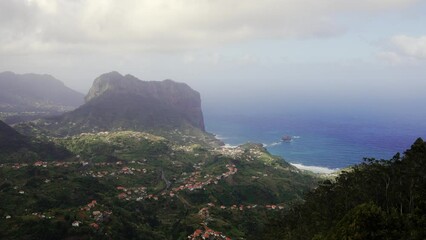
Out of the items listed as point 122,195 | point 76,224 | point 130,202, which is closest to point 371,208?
point 76,224

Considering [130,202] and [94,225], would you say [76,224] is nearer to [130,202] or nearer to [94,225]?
[94,225]

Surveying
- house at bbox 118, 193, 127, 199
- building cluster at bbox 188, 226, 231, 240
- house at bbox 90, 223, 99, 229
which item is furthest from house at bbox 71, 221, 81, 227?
house at bbox 118, 193, 127, 199

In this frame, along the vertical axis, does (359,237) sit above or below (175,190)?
above

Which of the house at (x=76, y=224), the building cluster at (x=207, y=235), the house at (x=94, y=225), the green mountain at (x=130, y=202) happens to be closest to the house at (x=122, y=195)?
the green mountain at (x=130, y=202)

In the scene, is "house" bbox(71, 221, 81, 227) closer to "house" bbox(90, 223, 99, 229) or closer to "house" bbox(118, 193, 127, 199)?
"house" bbox(90, 223, 99, 229)

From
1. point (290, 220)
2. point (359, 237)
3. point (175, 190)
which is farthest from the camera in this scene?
point (175, 190)

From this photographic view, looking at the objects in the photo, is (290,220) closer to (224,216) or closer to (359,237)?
(359,237)

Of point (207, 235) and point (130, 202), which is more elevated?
point (207, 235)

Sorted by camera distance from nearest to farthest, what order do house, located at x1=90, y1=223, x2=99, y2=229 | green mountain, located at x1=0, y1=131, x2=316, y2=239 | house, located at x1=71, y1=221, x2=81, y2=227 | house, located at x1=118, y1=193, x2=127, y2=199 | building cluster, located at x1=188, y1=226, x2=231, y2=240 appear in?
house, located at x1=71, y1=221, x2=81, y2=227, green mountain, located at x1=0, y1=131, x2=316, y2=239, house, located at x1=90, y1=223, x2=99, y2=229, building cluster, located at x1=188, y1=226, x2=231, y2=240, house, located at x1=118, y1=193, x2=127, y2=199

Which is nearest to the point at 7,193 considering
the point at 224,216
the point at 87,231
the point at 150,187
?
the point at 87,231

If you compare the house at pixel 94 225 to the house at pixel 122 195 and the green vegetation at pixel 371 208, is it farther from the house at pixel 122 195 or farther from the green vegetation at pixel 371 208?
the green vegetation at pixel 371 208

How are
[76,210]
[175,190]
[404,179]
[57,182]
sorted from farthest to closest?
1. [175,190]
2. [57,182]
3. [76,210]
4. [404,179]
